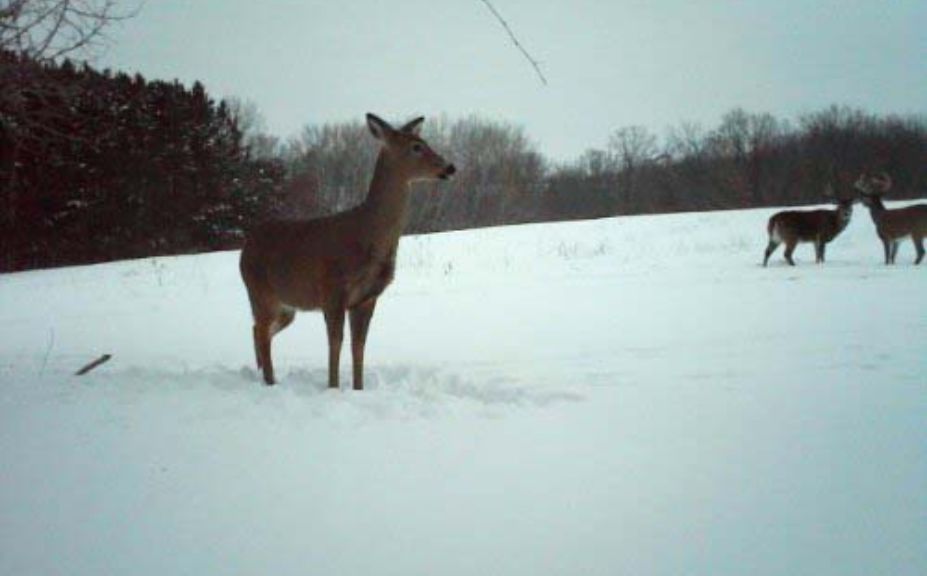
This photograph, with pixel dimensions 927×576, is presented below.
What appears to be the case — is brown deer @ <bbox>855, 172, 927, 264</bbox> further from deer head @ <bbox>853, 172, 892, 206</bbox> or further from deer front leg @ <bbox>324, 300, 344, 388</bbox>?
deer front leg @ <bbox>324, 300, 344, 388</bbox>

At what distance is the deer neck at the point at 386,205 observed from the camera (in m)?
5.12

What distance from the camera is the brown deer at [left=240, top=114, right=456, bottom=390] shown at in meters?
5.01

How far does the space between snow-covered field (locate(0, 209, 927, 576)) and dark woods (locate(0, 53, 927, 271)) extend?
3260mm

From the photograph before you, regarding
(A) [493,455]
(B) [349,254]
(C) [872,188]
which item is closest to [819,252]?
(C) [872,188]

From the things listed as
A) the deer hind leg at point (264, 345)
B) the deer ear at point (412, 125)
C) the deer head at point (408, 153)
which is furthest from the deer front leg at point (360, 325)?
the deer ear at point (412, 125)

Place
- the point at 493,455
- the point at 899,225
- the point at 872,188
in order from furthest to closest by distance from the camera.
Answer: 1. the point at 872,188
2. the point at 899,225
3. the point at 493,455

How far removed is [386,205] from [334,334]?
107 centimetres

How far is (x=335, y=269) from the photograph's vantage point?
5008mm

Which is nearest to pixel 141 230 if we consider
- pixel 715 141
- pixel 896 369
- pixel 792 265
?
pixel 792 265

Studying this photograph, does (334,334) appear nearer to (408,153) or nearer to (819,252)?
(408,153)

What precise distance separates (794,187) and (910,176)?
44.6ft

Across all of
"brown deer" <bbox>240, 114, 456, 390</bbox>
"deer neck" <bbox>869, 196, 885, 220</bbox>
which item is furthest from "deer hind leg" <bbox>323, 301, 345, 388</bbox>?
"deer neck" <bbox>869, 196, 885, 220</bbox>

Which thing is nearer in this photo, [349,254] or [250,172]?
[349,254]

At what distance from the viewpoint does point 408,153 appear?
17.1 feet
